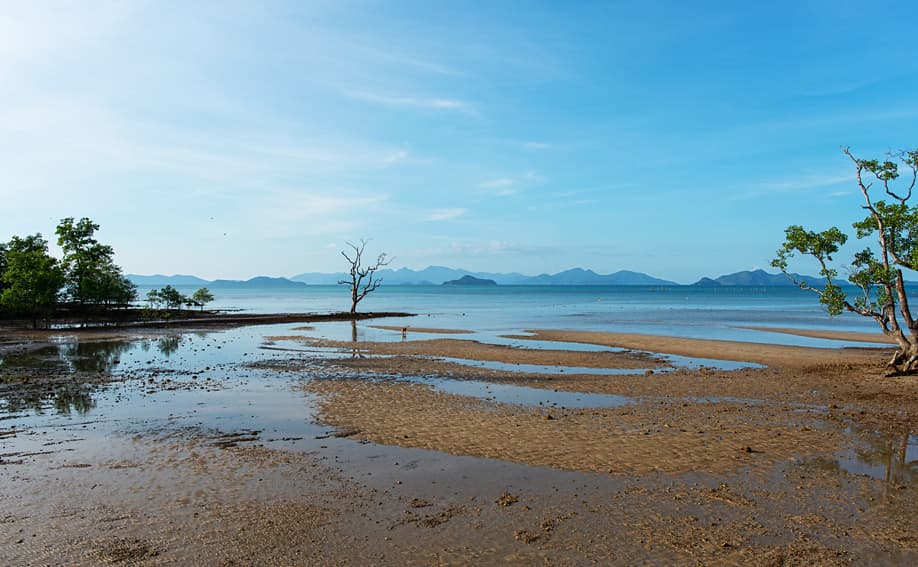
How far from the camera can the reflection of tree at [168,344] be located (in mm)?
31562

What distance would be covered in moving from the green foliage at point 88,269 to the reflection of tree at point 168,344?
20737 mm

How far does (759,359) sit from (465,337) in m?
19.8

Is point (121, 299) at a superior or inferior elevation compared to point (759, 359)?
superior

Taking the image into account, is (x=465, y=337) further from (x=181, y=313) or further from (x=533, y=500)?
(x=181, y=313)

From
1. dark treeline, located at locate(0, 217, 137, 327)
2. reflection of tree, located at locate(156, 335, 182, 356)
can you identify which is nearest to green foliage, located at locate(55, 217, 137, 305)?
dark treeline, located at locate(0, 217, 137, 327)

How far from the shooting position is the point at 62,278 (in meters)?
47.3

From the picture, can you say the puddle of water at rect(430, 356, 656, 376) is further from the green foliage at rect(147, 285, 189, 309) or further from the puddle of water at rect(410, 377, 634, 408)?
the green foliage at rect(147, 285, 189, 309)

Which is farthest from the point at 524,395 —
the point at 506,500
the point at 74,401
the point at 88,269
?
the point at 88,269

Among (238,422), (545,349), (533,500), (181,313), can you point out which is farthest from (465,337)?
(181,313)

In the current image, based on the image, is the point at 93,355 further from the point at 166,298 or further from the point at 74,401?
the point at 166,298

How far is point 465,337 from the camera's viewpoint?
133 feet

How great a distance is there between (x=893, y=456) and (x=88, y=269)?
216ft

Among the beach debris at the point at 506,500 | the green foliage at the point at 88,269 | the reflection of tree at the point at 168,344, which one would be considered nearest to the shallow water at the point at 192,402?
the reflection of tree at the point at 168,344

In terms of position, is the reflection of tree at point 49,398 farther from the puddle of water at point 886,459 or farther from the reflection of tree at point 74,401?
the puddle of water at point 886,459
